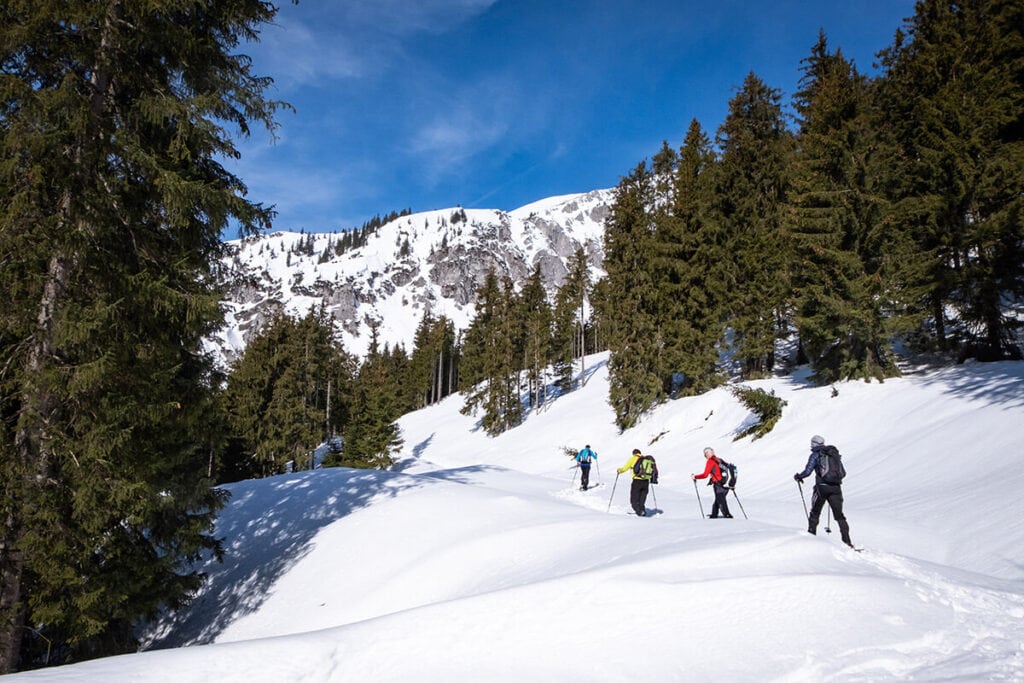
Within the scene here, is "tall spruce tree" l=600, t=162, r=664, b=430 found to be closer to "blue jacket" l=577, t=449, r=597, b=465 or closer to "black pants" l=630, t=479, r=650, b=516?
"blue jacket" l=577, t=449, r=597, b=465

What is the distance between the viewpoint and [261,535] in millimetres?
12477

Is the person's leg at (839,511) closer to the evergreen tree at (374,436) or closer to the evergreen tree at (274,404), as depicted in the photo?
the evergreen tree at (374,436)

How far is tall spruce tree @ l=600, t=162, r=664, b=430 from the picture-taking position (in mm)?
28984

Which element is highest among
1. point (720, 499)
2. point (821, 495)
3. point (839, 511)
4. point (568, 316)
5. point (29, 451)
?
point (568, 316)

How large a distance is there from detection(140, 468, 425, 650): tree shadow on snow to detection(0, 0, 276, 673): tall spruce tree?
4.63ft

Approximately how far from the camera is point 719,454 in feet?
67.5

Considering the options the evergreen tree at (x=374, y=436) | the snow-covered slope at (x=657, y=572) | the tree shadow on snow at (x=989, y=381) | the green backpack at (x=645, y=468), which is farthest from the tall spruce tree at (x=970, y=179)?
the evergreen tree at (x=374, y=436)

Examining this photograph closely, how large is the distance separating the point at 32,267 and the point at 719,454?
66.9 feet

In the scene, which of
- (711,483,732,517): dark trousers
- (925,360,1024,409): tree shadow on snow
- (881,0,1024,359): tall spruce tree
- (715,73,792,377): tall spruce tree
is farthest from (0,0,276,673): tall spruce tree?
(715,73,792,377): tall spruce tree

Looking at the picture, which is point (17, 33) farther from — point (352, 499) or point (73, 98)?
point (352, 499)

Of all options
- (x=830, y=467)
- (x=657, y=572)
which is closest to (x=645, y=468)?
(x=830, y=467)

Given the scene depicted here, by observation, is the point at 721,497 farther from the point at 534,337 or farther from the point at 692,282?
the point at 534,337

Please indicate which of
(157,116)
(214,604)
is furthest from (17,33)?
(214,604)

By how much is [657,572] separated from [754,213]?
25838 millimetres
